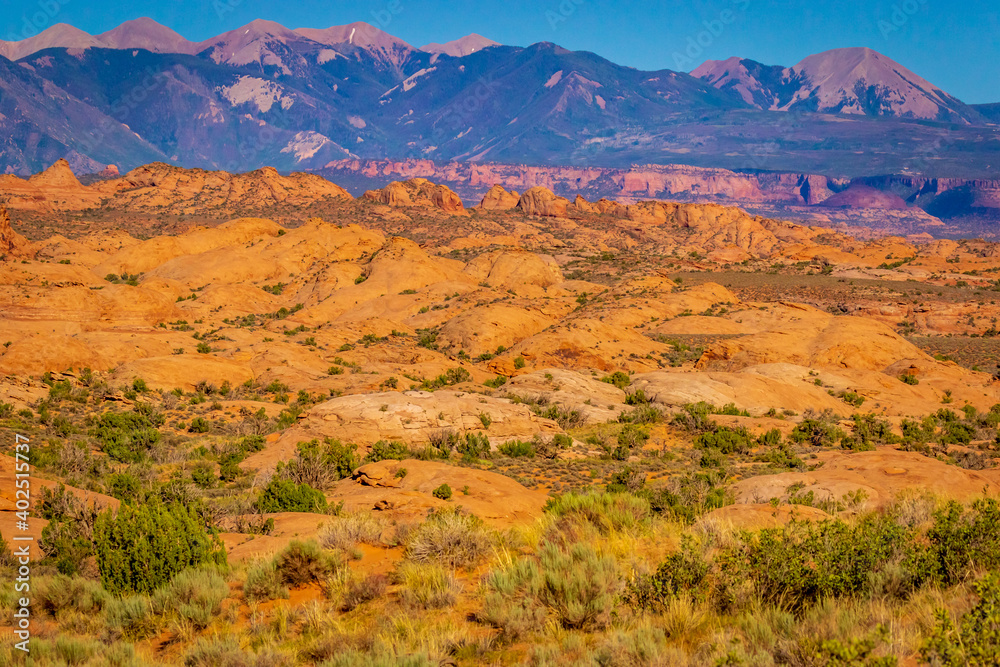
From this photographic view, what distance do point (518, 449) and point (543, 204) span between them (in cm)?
11998

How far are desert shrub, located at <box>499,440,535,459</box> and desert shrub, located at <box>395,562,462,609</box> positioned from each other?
13.2 meters

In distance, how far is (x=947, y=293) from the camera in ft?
207

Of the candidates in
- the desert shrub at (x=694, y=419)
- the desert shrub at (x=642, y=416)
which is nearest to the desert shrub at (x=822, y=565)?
the desert shrub at (x=694, y=419)

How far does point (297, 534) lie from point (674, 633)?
7.25m

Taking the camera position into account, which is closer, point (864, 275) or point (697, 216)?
point (864, 275)

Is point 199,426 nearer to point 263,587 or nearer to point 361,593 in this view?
point 263,587

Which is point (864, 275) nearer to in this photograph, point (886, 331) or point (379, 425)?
point (886, 331)

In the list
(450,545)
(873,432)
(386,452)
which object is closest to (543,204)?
(873,432)

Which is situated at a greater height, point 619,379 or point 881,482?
point 881,482

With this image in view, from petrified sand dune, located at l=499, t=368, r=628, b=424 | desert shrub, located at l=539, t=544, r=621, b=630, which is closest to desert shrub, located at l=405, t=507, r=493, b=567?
desert shrub, located at l=539, t=544, r=621, b=630

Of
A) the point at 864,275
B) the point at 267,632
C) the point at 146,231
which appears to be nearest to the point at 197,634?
the point at 267,632

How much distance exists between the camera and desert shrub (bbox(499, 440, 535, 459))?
73.7 ft

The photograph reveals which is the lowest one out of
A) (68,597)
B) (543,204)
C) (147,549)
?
(68,597)

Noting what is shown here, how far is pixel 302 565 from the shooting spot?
30.5ft
